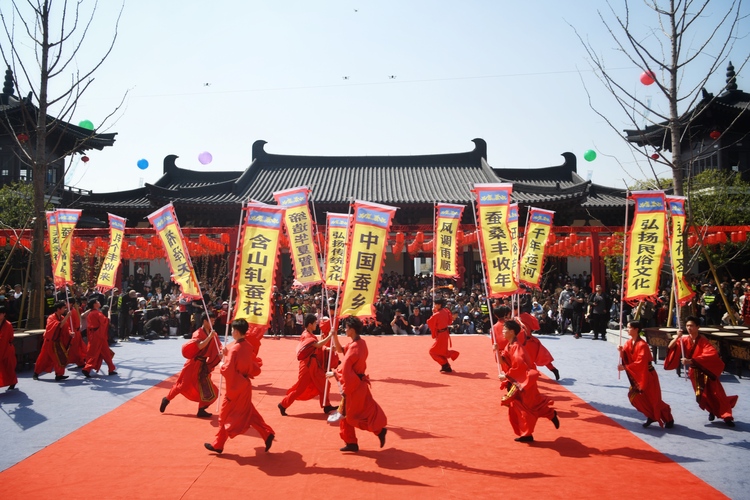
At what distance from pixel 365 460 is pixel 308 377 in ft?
7.00

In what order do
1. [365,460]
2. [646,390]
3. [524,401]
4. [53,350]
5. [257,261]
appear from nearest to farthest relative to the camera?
[365,460] < [524,401] < [646,390] < [257,261] < [53,350]

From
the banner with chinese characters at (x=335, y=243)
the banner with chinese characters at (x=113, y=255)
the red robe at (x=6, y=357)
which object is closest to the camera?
the red robe at (x=6, y=357)

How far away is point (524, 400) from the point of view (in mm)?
6270

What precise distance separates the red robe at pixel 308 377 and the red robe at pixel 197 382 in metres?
0.98

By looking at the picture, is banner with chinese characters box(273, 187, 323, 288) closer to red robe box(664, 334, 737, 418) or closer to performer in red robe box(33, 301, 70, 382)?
performer in red robe box(33, 301, 70, 382)

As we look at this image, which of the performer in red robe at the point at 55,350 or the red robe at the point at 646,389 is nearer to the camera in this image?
the red robe at the point at 646,389

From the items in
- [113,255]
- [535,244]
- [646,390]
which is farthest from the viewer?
[113,255]

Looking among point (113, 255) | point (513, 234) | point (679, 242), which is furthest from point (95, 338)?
point (679, 242)

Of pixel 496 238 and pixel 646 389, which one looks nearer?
pixel 646 389

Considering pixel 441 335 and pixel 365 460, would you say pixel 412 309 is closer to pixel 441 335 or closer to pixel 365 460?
pixel 441 335

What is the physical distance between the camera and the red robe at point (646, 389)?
675cm

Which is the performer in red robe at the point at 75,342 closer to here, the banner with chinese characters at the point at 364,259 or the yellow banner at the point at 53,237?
the yellow banner at the point at 53,237

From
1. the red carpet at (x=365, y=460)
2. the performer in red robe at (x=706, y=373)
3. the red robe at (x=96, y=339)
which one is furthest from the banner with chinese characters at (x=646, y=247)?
the red robe at (x=96, y=339)

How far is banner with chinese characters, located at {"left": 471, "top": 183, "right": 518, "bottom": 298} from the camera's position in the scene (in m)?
8.87
